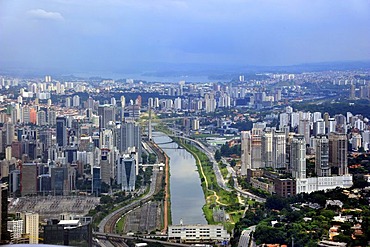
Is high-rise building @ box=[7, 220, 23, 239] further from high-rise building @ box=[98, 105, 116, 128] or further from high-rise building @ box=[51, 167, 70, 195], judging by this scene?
high-rise building @ box=[98, 105, 116, 128]

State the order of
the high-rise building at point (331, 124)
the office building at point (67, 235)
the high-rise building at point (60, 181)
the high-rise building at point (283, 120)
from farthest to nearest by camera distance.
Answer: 1. the high-rise building at point (283, 120)
2. the high-rise building at point (331, 124)
3. the high-rise building at point (60, 181)
4. the office building at point (67, 235)

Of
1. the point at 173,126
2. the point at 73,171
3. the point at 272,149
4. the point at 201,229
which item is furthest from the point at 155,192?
the point at 173,126

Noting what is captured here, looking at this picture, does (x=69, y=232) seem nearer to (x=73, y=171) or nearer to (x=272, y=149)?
(x=73, y=171)

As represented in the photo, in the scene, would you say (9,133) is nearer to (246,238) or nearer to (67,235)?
(246,238)

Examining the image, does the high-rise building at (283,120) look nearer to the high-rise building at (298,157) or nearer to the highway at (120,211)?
the high-rise building at (298,157)

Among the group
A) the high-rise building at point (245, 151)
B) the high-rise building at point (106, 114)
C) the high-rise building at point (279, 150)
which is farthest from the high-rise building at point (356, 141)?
the high-rise building at point (106, 114)
